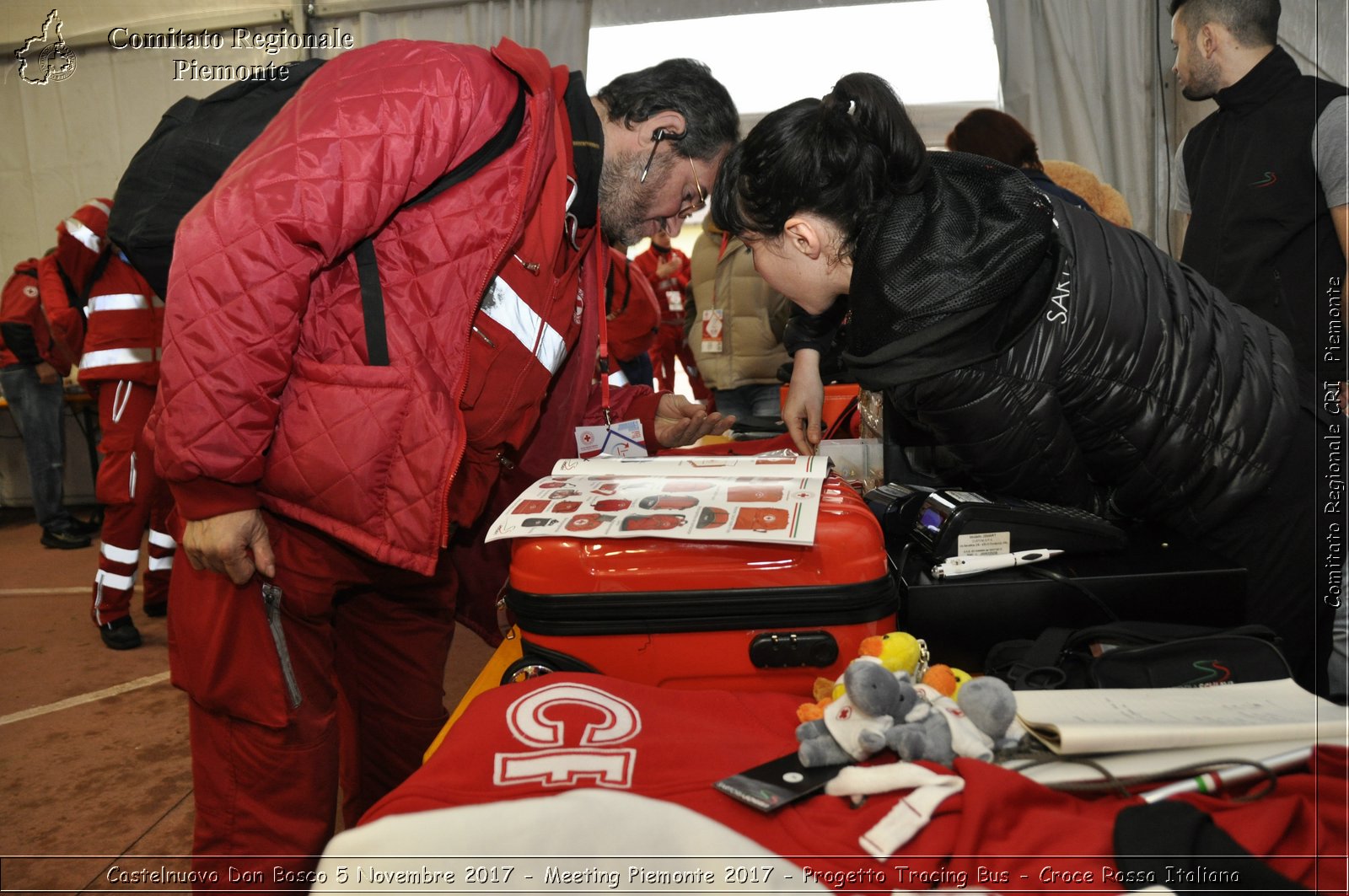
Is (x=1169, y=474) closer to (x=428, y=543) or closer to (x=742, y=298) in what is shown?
(x=428, y=543)

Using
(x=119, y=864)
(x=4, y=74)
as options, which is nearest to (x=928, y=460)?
(x=119, y=864)

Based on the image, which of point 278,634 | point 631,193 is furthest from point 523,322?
point 278,634

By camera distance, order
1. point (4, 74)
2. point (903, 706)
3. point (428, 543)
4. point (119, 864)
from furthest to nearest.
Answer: point (4, 74) → point (119, 864) → point (428, 543) → point (903, 706)

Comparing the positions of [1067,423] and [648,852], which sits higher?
[1067,423]

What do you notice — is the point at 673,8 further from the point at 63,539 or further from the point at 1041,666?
the point at 1041,666

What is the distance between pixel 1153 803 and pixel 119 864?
243 cm

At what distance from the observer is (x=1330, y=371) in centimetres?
167

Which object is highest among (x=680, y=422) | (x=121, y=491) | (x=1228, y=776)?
(x=1228, y=776)

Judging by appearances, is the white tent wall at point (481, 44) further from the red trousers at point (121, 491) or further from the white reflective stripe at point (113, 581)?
the white reflective stripe at point (113, 581)

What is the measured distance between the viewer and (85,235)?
4059 mm

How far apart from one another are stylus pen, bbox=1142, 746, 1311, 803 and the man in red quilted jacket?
38.7 inches

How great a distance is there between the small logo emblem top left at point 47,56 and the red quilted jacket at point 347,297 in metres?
4.11

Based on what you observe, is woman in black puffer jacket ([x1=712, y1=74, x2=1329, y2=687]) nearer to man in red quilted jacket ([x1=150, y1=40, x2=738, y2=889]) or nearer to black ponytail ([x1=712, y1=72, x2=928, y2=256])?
black ponytail ([x1=712, y1=72, x2=928, y2=256])

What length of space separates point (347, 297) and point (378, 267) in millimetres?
65
